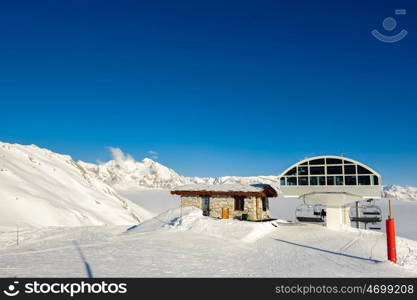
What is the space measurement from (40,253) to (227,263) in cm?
980

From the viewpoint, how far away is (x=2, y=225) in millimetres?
32438

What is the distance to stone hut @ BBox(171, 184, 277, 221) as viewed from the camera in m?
28.9

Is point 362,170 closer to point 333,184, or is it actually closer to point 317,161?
point 333,184

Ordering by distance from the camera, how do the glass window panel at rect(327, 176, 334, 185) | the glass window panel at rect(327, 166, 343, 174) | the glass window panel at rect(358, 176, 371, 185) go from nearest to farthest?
the glass window panel at rect(358, 176, 371, 185) < the glass window panel at rect(327, 166, 343, 174) < the glass window panel at rect(327, 176, 334, 185)

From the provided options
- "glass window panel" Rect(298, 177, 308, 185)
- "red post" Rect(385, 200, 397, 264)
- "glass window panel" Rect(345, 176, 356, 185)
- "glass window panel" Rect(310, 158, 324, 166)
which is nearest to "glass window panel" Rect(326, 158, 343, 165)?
"glass window panel" Rect(310, 158, 324, 166)

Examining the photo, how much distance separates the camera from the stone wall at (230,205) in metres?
28.9

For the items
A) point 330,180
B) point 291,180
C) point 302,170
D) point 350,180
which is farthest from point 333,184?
point 291,180

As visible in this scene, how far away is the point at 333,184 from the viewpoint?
92.7 feet

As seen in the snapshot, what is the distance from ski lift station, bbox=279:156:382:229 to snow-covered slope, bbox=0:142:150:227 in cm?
2836

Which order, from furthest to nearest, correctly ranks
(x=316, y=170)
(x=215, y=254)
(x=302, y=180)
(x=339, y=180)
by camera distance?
1. (x=302, y=180)
2. (x=316, y=170)
3. (x=339, y=180)
4. (x=215, y=254)

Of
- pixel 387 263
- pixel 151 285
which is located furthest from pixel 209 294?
pixel 387 263

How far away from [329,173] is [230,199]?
920 centimetres

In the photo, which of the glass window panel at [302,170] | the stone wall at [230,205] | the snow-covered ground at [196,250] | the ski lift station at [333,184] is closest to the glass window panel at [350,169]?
the ski lift station at [333,184]

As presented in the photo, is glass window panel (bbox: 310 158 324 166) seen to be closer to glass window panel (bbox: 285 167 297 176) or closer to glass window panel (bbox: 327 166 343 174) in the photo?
glass window panel (bbox: 327 166 343 174)
